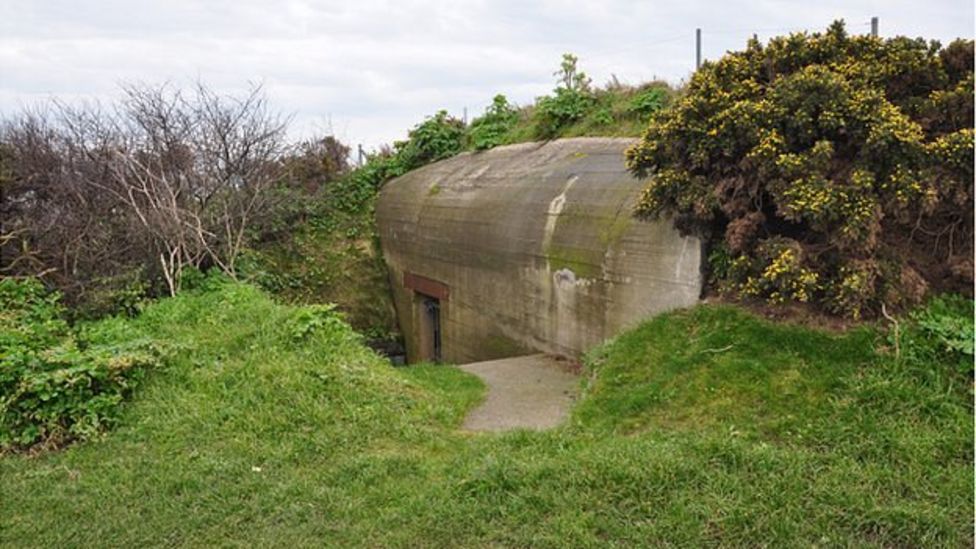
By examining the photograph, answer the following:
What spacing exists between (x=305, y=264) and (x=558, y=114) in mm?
4990

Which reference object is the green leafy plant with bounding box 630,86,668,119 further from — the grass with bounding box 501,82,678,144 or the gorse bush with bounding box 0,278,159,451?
the gorse bush with bounding box 0,278,159,451

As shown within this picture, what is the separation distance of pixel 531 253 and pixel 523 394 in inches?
87.2

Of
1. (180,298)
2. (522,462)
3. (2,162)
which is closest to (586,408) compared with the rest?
(522,462)

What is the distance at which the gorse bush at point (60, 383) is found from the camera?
5.09 m

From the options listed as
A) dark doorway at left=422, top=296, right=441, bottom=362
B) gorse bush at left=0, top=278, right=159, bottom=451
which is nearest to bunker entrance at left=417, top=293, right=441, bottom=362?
dark doorway at left=422, top=296, right=441, bottom=362

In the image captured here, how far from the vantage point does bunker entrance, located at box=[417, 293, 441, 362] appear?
1117cm

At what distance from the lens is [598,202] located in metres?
7.61

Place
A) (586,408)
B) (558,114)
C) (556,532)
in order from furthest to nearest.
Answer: (558,114) < (586,408) < (556,532)

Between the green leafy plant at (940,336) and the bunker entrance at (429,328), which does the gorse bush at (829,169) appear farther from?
the bunker entrance at (429,328)

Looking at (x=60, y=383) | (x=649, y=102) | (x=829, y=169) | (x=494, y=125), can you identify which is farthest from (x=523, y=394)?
(x=494, y=125)

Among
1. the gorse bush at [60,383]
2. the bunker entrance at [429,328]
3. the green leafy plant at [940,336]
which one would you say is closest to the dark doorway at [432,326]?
the bunker entrance at [429,328]

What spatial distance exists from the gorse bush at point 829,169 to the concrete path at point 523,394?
1739mm

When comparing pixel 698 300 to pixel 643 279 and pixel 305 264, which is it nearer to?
pixel 643 279

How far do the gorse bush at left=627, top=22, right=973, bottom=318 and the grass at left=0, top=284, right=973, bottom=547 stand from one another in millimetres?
525
